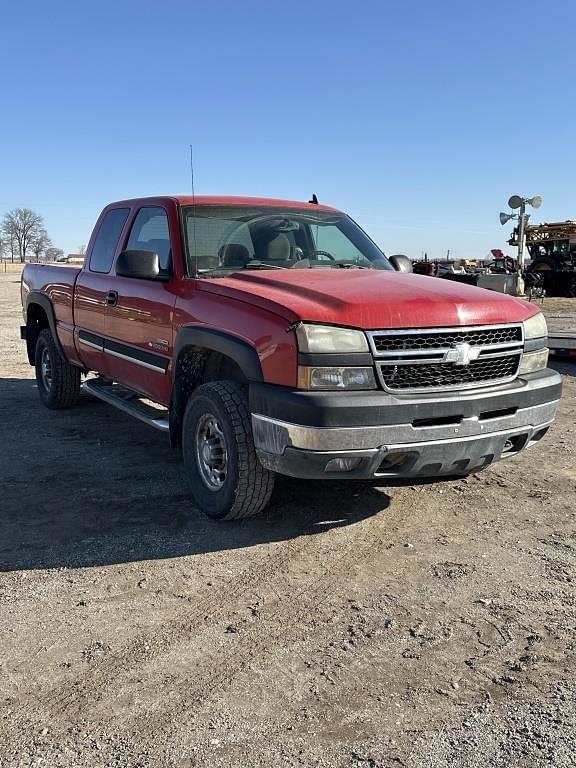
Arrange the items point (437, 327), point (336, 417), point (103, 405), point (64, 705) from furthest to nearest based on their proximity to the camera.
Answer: point (103, 405), point (437, 327), point (336, 417), point (64, 705)

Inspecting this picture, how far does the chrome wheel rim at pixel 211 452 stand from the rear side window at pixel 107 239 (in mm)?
2224

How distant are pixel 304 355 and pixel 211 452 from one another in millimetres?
1091

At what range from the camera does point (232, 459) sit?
398 cm

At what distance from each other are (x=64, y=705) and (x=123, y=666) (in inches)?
11.7

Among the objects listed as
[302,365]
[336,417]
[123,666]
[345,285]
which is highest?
[345,285]

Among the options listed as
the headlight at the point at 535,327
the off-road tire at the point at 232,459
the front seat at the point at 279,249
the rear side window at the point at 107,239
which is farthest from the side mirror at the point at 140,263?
the headlight at the point at 535,327

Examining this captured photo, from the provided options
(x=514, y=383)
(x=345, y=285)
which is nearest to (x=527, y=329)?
(x=514, y=383)

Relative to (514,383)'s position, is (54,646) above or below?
below

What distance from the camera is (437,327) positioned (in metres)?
3.71

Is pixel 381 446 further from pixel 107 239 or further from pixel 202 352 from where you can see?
pixel 107 239

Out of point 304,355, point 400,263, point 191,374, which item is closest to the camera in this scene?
point 304,355

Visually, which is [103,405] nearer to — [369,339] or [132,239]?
[132,239]

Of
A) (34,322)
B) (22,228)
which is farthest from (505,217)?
(22,228)

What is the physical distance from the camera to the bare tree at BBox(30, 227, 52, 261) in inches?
4370
